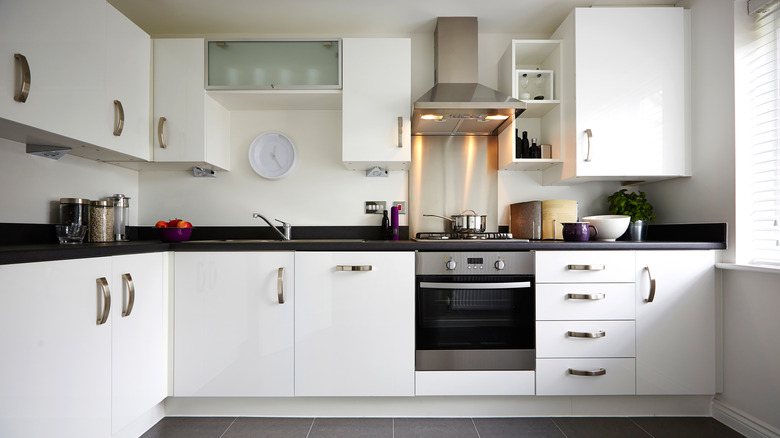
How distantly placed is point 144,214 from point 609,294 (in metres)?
3.03

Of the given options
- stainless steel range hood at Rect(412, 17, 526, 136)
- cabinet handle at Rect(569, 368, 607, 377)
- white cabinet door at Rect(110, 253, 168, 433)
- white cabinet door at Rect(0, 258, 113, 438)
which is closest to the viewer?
white cabinet door at Rect(0, 258, 113, 438)

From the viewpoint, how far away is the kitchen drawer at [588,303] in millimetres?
2059

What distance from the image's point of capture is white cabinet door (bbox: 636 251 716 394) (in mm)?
2061

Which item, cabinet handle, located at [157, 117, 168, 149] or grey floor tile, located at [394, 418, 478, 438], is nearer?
grey floor tile, located at [394, 418, 478, 438]

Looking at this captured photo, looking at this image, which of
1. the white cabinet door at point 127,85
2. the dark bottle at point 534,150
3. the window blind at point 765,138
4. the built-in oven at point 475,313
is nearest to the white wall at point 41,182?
the white cabinet door at point 127,85

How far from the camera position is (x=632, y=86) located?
7.64 ft

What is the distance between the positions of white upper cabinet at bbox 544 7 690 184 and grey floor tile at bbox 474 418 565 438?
1.45m

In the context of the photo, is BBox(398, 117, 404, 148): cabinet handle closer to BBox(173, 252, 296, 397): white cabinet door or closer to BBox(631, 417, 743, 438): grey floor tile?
BBox(173, 252, 296, 397): white cabinet door

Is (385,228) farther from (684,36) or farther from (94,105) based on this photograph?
(684,36)

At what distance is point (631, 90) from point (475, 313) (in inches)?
65.2

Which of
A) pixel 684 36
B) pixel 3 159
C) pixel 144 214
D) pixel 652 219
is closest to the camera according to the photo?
pixel 3 159

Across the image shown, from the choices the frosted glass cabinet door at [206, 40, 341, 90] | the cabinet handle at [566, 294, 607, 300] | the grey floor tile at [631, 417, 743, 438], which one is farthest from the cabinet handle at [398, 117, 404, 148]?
the grey floor tile at [631, 417, 743, 438]

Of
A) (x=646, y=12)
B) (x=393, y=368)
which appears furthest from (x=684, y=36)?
(x=393, y=368)

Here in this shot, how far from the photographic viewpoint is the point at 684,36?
231 centimetres
